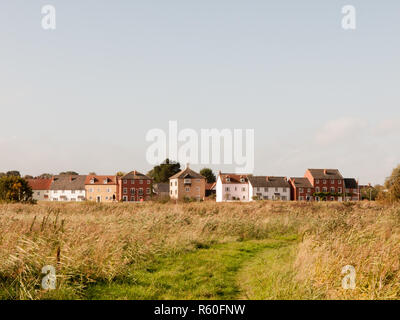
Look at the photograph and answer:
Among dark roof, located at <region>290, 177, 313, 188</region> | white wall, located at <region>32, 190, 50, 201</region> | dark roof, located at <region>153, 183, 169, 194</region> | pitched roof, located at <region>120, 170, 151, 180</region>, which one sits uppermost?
pitched roof, located at <region>120, 170, 151, 180</region>

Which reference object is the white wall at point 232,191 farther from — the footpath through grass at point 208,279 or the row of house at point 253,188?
the footpath through grass at point 208,279

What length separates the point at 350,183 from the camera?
85.4 meters

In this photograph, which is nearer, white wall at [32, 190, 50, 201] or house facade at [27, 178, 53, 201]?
house facade at [27, 178, 53, 201]

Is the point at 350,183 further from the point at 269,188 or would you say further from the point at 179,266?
the point at 179,266

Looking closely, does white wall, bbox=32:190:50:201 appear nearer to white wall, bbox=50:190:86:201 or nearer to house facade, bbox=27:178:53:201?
house facade, bbox=27:178:53:201

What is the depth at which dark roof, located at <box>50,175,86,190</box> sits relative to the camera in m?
84.2

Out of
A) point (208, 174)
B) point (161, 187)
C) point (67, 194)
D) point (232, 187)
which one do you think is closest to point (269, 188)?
point (232, 187)

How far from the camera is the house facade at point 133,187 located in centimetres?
7500

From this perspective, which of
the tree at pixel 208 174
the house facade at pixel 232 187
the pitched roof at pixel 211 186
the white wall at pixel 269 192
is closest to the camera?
the house facade at pixel 232 187

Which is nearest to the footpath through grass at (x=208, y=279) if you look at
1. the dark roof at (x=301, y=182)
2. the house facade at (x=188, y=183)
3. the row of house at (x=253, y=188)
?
the house facade at (x=188, y=183)

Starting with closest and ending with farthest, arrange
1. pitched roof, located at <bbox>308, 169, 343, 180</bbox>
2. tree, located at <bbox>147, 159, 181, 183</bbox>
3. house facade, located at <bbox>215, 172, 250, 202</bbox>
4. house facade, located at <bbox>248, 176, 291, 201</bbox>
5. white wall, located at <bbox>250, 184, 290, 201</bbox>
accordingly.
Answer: house facade, located at <bbox>215, 172, 250, 202</bbox> → white wall, located at <bbox>250, 184, 290, 201</bbox> → house facade, located at <bbox>248, 176, 291, 201</bbox> → pitched roof, located at <bbox>308, 169, 343, 180</bbox> → tree, located at <bbox>147, 159, 181, 183</bbox>

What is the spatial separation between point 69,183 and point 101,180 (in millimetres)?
7577

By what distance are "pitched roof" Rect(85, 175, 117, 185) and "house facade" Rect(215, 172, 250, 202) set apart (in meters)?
23.1

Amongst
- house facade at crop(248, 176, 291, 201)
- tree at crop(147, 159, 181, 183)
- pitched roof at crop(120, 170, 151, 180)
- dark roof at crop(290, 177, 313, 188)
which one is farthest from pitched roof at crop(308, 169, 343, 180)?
pitched roof at crop(120, 170, 151, 180)
